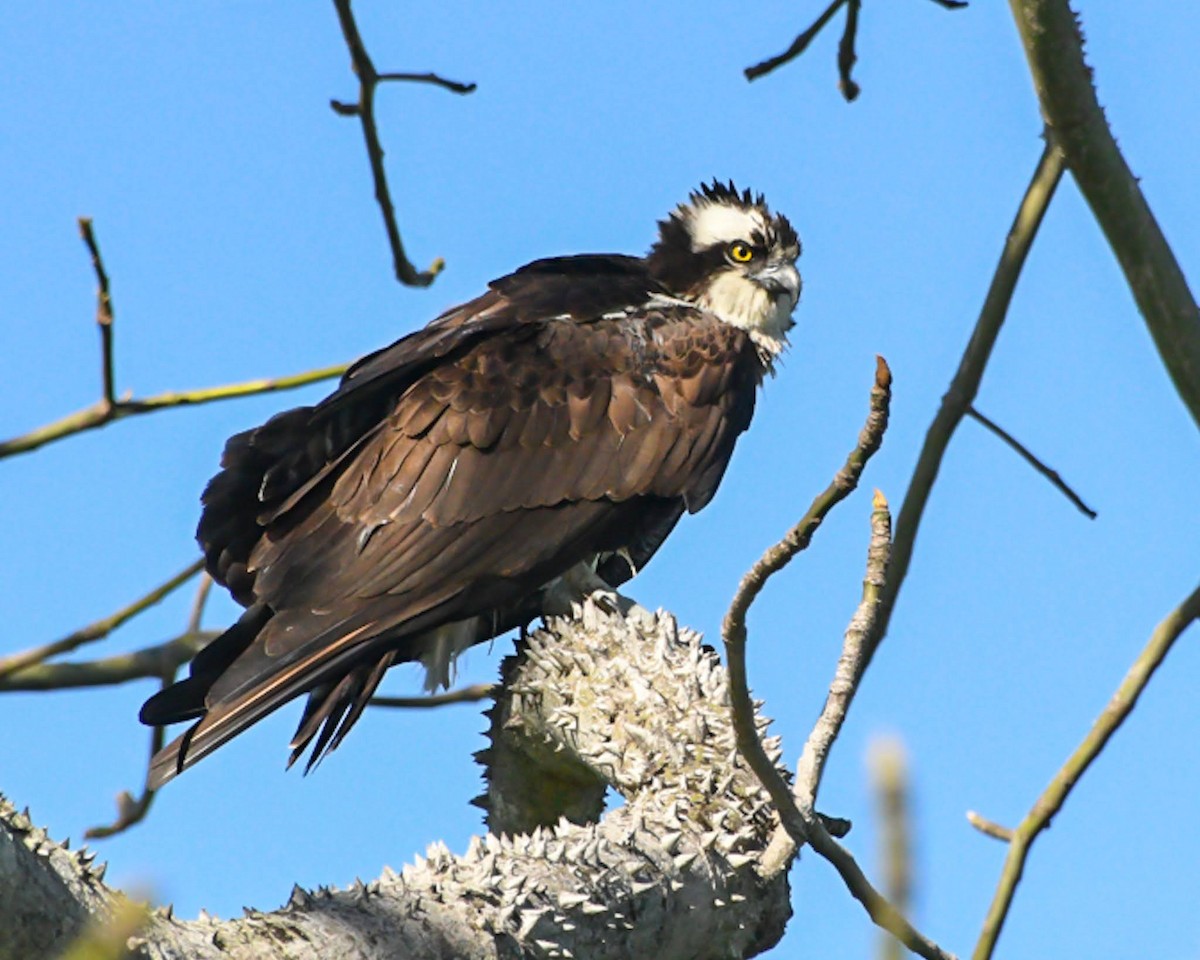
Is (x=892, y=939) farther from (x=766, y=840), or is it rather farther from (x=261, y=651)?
(x=261, y=651)

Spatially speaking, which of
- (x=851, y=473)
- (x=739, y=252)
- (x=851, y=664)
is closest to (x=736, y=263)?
(x=739, y=252)

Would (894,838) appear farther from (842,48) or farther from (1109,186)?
(842,48)

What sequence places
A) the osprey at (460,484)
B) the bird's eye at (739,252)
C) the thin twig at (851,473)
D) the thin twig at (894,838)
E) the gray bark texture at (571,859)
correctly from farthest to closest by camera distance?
the bird's eye at (739,252)
the osprey at (460,484)
the thin twig at (851,473)
the gray bark texture at (571,859)
the thin twig at (894,838)

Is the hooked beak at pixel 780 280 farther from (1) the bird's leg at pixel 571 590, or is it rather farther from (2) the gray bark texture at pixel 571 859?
(2) the gray bark texture at pixel 571 859

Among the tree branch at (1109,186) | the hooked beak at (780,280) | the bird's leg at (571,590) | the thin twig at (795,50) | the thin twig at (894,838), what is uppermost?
the hooked beak at (780,280)

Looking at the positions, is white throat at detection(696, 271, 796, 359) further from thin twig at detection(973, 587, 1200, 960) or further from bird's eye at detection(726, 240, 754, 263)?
thin twig at detection(973, 587, 1200, 960)

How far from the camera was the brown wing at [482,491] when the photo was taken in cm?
478

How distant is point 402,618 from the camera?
191 inches

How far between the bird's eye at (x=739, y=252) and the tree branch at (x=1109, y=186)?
3.15 m

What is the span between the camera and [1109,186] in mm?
3109

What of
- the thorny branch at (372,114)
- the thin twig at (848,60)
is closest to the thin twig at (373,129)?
the thorny branch at (372,114)

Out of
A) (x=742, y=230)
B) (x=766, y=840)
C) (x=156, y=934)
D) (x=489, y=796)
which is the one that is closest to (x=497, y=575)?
(x=489, y=796)

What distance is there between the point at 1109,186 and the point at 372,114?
1.76 meters

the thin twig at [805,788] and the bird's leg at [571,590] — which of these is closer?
the thin twig at [805,788]
